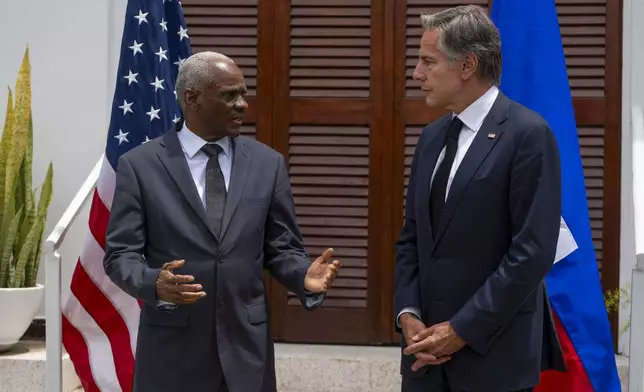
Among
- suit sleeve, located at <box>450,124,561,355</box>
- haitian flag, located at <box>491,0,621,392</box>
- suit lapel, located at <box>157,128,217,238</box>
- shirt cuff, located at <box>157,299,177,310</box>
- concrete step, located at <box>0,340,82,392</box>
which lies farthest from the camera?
concrete step, located at <box>0,340,82,392</box>

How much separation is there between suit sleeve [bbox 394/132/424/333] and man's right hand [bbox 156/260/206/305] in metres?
0.56

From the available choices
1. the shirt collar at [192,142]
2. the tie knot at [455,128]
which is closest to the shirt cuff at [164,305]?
the shirt collar at [192,142]

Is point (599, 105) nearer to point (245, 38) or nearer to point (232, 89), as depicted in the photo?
point (245, 38)

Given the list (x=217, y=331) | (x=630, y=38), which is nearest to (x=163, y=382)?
(x=217, y=331)

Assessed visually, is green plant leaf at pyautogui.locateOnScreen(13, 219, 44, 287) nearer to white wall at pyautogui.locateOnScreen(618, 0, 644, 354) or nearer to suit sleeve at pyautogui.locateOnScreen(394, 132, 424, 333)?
suit sleeve at pyautogui.locateOnScreen(394, 132, 424, 333)

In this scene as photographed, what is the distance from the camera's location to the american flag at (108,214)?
443 centimetres

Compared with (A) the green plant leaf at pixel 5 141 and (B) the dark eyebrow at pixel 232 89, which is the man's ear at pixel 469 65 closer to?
(B) the dark eyebrow at pixel 232 89

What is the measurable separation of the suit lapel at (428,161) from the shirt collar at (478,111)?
9cm

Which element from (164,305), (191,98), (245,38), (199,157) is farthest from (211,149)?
(245,38)

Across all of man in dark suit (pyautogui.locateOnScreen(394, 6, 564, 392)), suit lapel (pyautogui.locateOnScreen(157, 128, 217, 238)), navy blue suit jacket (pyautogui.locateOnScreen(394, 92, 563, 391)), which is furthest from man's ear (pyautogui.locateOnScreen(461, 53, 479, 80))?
suit lapel (pyautogui.locateOnScreen(157, 128, 217, 238))

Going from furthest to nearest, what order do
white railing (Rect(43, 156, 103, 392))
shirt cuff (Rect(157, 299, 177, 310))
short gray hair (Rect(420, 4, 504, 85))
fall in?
white railing (Rect(43, 156, 103, 392)), shirt cuff (Rect(157, 299, 177, 310)), short gray hair (Rect(420, 4, 504, 85))

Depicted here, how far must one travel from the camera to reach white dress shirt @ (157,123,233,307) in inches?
118

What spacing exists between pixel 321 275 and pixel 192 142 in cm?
57

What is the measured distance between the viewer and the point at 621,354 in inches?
201
